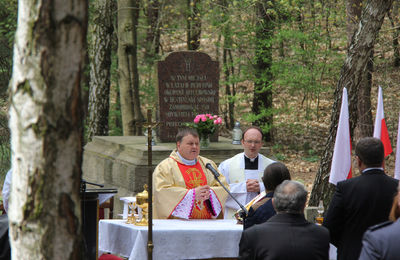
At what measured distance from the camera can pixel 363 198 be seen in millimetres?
5016

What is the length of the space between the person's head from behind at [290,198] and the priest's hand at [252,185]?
10.3ft

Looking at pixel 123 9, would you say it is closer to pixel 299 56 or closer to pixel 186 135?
pixel 299 56

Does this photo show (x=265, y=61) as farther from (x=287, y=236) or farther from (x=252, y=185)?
(x=287, y=236)

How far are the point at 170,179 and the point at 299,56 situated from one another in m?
11.4

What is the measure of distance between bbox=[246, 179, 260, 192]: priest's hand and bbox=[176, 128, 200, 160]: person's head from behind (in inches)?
28.3

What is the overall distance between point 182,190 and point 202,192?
0.26 metres

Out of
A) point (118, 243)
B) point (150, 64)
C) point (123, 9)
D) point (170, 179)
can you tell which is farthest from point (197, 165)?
point (150, 64)

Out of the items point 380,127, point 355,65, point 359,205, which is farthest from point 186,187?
point 355,65

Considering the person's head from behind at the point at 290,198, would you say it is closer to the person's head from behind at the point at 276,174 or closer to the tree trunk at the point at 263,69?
the person's head from behind at the point at 276,174

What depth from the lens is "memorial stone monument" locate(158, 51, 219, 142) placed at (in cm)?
1115

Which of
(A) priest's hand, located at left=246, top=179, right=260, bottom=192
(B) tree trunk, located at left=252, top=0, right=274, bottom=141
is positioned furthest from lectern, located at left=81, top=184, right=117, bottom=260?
(B) tree trunk, located at left=252, top=0, right=274, bottom=141

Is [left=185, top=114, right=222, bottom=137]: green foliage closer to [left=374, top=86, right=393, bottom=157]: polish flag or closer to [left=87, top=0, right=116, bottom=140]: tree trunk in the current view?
[left=374, top=86, right=393, bottom=157]: polish flag

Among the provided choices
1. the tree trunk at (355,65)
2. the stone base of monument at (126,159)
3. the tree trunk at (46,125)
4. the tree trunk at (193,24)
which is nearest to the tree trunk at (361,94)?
the tree trunk at (193,24)

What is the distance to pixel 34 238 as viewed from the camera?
3.43m
